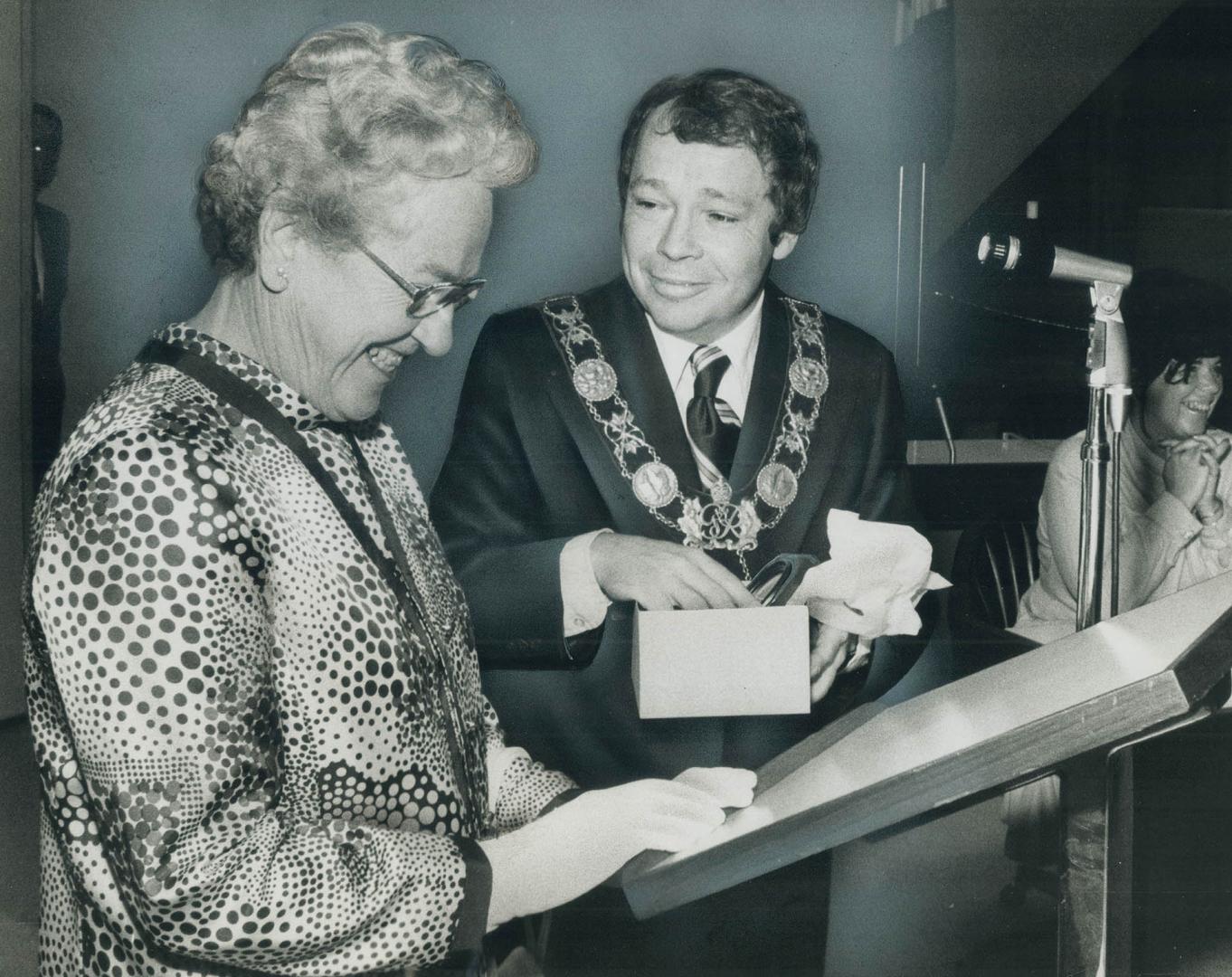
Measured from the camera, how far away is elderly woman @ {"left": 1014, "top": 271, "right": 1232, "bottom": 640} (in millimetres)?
1652

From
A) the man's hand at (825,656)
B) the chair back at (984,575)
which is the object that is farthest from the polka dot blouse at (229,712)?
the chair back at (984,575)

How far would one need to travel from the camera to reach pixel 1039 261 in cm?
160

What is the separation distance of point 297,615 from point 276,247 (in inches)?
15.8

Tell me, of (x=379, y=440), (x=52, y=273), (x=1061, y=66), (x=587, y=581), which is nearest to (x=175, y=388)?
(x=379, y=440)

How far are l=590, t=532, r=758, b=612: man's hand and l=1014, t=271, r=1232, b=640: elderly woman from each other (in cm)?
46

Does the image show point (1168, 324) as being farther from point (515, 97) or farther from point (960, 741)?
point (515, 97)

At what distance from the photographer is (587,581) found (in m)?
1.54

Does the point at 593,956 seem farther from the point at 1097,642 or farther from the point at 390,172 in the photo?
the point at 390,172

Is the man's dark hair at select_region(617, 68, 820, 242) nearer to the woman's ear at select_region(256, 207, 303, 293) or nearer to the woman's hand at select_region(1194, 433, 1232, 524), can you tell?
the woman's ear at select_region(256, 207, 303, 293)

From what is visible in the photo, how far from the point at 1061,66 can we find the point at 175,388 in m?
1.26

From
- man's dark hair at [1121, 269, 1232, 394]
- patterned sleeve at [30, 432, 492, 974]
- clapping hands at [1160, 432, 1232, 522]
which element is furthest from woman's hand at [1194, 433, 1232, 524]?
patterned sleeve at [30, 432, 492, 974]

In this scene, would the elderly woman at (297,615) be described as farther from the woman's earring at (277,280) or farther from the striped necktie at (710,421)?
the striped necktie at (710,421)

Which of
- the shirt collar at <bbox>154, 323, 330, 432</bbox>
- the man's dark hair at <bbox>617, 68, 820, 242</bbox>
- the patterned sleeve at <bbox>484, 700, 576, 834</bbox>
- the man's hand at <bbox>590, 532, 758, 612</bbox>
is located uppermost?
the man's dark hair at <bbox>617, 68, 820, 242</bbox>

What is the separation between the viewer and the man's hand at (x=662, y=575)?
153cm
